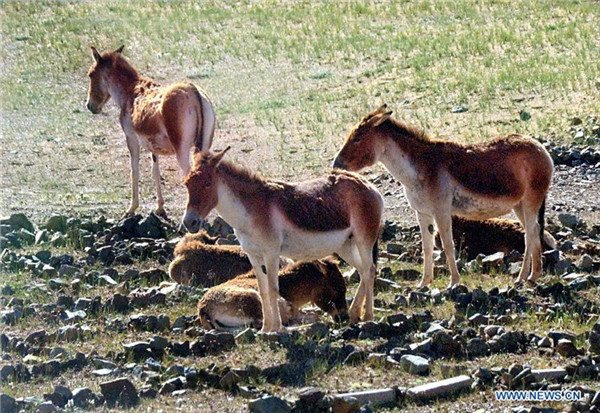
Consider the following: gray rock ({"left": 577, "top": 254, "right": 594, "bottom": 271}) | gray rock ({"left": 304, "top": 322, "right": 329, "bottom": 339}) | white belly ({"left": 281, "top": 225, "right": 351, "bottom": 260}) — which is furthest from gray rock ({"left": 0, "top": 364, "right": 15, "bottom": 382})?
gray rock ({"left": 577, "top": 254, "right": 594, "bottom": 271})

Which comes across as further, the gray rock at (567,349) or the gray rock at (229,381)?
the gray rock at (567,349)

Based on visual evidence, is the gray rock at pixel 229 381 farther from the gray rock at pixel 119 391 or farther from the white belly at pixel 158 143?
the white belly at pixel 158 143

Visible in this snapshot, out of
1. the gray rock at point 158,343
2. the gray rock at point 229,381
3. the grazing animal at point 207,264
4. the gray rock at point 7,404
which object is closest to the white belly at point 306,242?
the gray rock at point 158,343

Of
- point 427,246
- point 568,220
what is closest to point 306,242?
point 427,246

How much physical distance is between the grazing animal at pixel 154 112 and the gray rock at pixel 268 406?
24.4ft

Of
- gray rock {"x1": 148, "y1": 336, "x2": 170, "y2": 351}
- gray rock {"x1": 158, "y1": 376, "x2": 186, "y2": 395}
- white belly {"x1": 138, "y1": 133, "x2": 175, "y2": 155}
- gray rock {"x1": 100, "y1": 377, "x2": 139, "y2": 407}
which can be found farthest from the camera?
white belly {"x1": 138, "y1": 133, "x2": 175, "y2": 155}

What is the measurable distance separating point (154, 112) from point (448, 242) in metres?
6.12

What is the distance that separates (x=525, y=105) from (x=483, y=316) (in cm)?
1169

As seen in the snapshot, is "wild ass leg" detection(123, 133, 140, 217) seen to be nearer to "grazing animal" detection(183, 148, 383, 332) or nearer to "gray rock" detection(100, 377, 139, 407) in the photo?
"grazing animal" detection(183, 148, 383, 332)

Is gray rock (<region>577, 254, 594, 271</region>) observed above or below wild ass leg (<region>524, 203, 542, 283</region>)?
below

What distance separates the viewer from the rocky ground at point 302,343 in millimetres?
10312

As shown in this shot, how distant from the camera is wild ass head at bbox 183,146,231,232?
472 inches

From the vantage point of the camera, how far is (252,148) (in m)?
22.9

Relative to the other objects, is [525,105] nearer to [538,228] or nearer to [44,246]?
[538,228]
